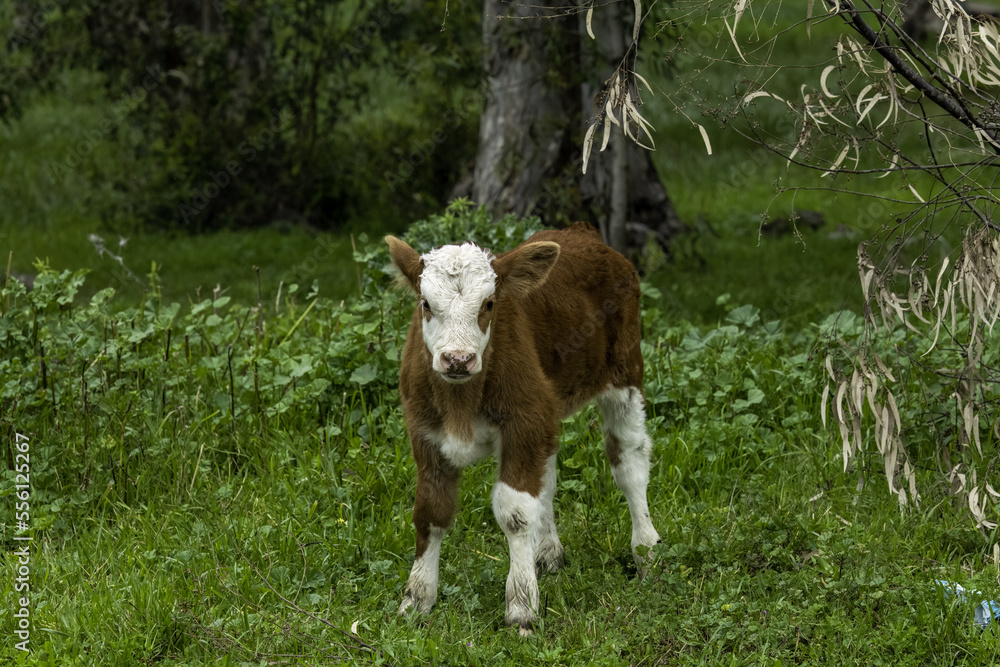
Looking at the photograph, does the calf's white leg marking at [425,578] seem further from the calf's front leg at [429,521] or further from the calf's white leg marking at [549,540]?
the calf's white leg marking at [549,540]

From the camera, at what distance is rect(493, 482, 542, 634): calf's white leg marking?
424cm

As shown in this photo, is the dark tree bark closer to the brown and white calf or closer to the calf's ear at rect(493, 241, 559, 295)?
the brown and white calf

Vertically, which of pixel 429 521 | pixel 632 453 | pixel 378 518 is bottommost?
pixel 378 518

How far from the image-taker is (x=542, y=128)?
905cm

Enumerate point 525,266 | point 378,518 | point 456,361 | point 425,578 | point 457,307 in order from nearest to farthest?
point 456,361 → point 457,307 → point 525,266 → point 425,578 → point 378,518

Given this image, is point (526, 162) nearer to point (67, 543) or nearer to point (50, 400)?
point (50, 400)

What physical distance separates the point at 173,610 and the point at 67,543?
1.20 meters

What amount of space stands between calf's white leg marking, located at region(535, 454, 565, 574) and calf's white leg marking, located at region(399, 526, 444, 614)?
0.59m

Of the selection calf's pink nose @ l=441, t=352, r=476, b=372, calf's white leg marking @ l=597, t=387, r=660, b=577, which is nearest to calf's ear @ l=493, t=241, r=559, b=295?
calf's pink nose @ l=441, t=352, r=476, b=372

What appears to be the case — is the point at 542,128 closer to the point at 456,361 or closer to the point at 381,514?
the point at 381,514

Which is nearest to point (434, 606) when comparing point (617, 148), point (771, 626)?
point (771, 626)

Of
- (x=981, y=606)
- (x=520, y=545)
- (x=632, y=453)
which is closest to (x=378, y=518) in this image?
(x=520, y=545)

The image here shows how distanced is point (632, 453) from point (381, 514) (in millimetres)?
1309

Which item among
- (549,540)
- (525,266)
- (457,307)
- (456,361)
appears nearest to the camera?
(456,361)
